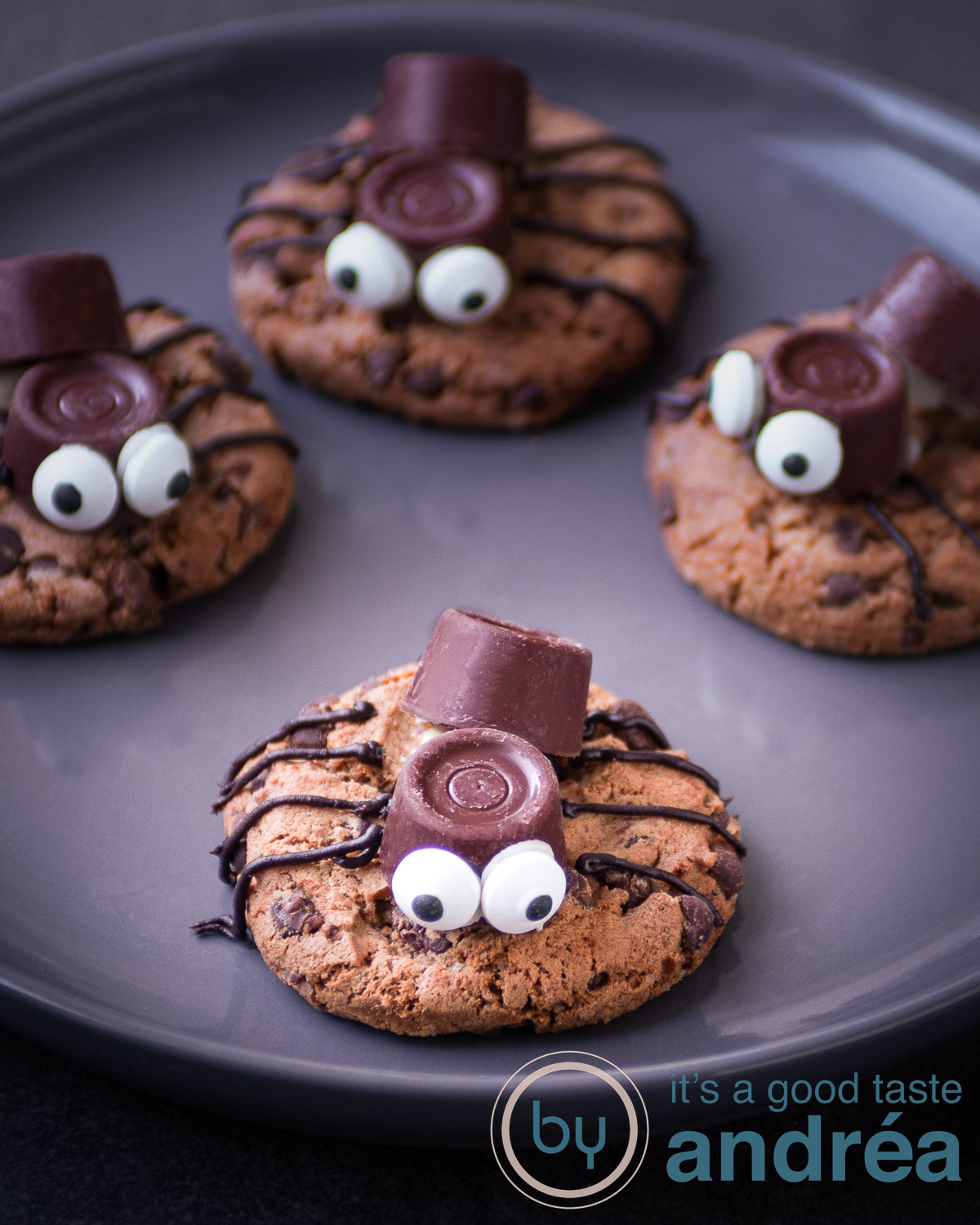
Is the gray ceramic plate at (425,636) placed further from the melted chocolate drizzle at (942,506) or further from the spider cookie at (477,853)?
the melted chocolate drizzle at (942,506)

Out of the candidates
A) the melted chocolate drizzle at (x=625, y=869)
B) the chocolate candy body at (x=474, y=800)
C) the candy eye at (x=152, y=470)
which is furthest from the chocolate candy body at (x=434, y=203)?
the melted chocolate drizzle at (x=625, y=869)

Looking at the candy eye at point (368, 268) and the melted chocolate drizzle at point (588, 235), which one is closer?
the candy eye at point (368, 268)

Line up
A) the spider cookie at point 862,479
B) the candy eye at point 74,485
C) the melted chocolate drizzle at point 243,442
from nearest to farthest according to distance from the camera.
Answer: the candy eye at point 74,485
the spider cookie at point 862,479
the melted chocolate drizzle at point 243,442

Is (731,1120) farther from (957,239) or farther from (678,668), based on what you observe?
(957,239)

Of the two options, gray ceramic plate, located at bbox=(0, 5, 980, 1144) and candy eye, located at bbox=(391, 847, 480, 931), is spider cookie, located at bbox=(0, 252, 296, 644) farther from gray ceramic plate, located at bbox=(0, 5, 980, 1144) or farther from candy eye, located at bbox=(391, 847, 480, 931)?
candy eye, located at bbox=(391, 847, 480, 931)

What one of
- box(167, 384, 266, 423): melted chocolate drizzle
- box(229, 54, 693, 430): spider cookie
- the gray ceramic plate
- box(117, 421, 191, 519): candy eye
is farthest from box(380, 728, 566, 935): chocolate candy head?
box(229, 54, 693, 430): spider cookie

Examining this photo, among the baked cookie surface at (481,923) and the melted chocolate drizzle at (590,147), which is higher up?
the melted chocolate drizzle at (590,147)

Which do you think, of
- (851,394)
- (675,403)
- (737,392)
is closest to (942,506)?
(851,394)
